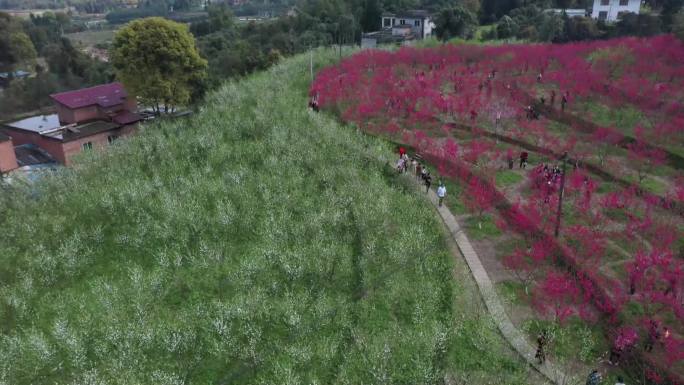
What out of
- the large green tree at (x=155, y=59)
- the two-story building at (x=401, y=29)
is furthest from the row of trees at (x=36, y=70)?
the two-story building at (x=401, y=29)

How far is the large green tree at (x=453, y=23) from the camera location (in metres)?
57.9

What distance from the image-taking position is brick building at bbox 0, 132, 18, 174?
123 feet

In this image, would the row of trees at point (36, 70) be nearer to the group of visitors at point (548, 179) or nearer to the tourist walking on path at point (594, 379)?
the group of visitors at point (548, 179)

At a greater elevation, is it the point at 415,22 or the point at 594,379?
the point at 415,22

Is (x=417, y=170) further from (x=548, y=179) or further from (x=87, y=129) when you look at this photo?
(x=87, y=129)

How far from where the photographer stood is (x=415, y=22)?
70.1 metres

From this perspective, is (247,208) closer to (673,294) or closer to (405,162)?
(405,162)

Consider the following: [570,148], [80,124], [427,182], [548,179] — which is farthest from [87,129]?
[570,148]

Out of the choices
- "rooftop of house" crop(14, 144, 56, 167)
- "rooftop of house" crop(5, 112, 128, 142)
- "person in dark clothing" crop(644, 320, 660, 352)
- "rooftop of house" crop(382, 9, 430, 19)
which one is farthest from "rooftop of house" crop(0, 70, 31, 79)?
"person in dark clothing" crop(644, 320, 660, 352)

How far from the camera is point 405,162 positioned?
2639 centimetres

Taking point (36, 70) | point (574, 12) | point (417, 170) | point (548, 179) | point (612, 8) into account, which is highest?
point (612, 8)

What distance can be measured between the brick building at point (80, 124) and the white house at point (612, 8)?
60511 millimetres

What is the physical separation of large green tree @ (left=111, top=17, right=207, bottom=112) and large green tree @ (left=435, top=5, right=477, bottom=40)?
1215 inches

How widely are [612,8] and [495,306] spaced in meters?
64.2
